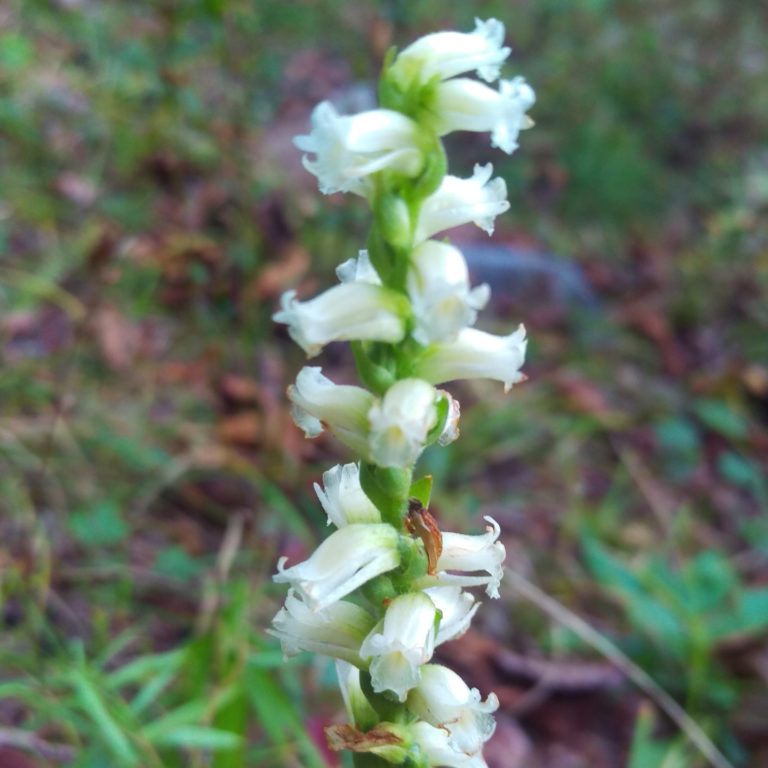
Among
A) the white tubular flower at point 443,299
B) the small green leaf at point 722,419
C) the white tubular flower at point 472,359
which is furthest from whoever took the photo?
the small green leaf at point 722,419

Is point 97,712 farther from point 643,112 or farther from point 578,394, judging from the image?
point 643,112

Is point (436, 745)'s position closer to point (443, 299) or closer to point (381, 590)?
point (381, 590)

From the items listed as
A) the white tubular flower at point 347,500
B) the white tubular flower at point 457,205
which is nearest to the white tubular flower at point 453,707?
the white tubular flower at point 347,500

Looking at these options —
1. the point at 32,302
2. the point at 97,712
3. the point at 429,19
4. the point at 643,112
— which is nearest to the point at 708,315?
the point at 643,112

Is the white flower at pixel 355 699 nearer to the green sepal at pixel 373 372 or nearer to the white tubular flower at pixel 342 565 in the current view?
the white tubular flower at pixel 342 565

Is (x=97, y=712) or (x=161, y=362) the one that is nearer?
(x=97, y=712)

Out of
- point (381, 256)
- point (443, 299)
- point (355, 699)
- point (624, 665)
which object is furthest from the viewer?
point (624, 665)

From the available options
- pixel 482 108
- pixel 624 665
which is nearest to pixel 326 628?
pixel 482 108
